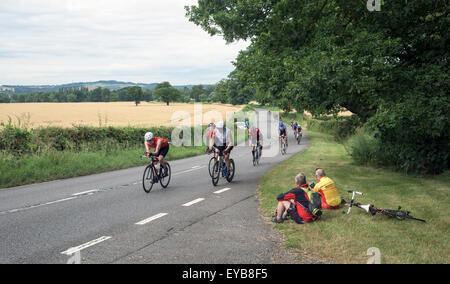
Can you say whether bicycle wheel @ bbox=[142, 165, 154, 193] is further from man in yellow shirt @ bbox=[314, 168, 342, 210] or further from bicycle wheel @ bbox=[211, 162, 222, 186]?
man in yellow shirt @ bbox=[314, 168, 342, 210]

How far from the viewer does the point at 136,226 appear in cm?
672

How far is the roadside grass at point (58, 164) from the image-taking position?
12985 mm

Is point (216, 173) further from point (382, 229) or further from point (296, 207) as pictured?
point (382, 229)

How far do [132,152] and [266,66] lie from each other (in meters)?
11.5

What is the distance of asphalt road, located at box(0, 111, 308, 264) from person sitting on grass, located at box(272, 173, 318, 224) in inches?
17.9

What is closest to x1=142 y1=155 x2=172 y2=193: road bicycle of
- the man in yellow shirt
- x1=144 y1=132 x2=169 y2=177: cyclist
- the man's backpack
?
x1=144 y1=132 x2=169 y2=177: cyclist

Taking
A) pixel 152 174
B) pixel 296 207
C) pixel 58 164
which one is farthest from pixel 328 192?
pixel 58 164

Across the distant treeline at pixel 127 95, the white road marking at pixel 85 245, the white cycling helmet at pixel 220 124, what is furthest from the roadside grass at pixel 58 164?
the distant treeline at pixel 127 95

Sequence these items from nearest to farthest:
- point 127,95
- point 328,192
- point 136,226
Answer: point 136,226
point 328,192
point 127,95

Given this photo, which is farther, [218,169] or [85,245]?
[218,169]

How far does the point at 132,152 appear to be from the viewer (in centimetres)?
2077

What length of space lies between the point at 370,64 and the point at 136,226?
7.66m
